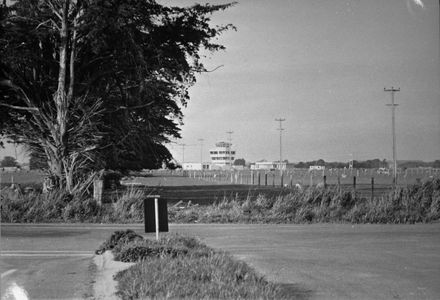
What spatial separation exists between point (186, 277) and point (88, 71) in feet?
62.5

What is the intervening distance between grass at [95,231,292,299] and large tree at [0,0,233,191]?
12281 mm

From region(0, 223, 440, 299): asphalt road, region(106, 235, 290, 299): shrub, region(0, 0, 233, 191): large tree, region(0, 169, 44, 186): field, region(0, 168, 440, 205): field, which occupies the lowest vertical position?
region(0, 223, 440, 299): asphalt road

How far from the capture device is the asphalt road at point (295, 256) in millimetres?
8336

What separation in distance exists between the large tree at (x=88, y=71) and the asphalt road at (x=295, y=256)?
20.8 feet

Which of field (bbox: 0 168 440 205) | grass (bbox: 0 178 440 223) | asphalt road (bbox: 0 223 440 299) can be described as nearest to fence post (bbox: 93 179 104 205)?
grass (bbox: 0 178 440 223)

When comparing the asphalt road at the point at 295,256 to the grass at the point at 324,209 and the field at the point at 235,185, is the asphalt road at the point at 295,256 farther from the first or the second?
the field at the point at 235,185

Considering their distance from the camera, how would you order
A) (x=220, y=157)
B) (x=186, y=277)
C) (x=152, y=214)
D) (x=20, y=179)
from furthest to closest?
(x=220, y=157), (x=20, y=179), (x=152, y=214), (x=186, y=277)

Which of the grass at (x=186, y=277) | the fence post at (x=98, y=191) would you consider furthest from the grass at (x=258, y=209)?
the grass at (x=186, y=277)

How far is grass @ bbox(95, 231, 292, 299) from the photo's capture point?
695cm

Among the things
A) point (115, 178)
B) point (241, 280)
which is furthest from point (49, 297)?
point (115, 178)

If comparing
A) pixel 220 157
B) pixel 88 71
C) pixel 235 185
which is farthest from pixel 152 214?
pixel 220 157

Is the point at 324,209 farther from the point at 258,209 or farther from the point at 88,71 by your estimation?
the point at 88,71

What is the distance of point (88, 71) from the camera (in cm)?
2531

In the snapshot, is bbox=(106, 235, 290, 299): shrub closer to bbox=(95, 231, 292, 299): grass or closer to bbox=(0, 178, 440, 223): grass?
bbox=(95, 231, 292, 299): grass
